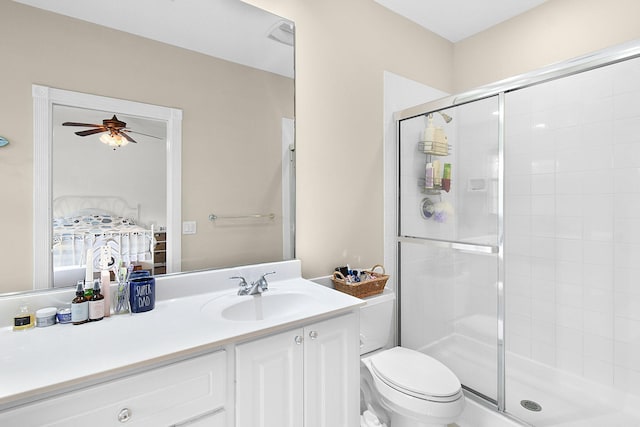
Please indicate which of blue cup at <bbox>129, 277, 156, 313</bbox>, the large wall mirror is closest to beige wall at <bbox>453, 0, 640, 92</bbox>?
the large wall mirror

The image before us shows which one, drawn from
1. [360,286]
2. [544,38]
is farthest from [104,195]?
[544,38]

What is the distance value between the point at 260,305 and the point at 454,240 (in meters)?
1.19

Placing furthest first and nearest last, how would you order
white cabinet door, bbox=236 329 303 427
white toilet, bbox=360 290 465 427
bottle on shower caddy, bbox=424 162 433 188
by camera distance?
bottle on shower caddy, bbox=424 162 433 188 → white toilet, bbox=360 290 465 427 → white cabinet door, bbox=236 329 303 427

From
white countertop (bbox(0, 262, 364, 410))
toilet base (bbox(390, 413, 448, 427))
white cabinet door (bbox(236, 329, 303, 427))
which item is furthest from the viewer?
toilet base (bbox(390, 413, 448, 427))

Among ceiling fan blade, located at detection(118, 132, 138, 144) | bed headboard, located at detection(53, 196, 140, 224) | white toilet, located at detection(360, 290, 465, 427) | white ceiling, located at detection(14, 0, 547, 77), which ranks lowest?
white toilet, located at detection(360, 290, 465, 427)

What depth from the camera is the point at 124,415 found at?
82 centimetres

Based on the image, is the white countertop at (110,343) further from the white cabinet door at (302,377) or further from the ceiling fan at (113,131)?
the ceiling fan at (113,131)

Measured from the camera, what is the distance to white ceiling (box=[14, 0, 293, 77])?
120 cm

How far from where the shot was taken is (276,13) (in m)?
1.65

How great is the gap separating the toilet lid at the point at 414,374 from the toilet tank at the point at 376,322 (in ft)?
0.58

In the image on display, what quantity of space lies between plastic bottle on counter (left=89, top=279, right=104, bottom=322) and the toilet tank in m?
1.21

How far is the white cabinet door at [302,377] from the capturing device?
3.33 ft

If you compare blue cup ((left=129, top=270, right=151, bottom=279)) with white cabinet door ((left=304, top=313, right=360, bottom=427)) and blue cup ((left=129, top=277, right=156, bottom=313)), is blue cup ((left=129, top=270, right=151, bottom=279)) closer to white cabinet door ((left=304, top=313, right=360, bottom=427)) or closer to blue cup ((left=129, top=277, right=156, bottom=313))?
blue cup ((left=129, top=277, right=156, bottom=313))

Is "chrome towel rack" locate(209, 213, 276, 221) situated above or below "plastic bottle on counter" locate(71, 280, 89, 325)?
above
